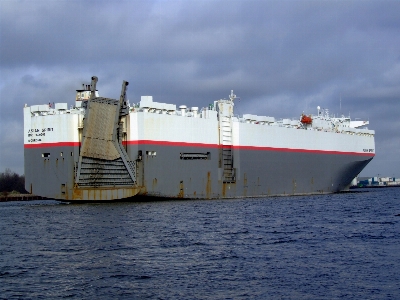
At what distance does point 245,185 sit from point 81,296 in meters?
30.8

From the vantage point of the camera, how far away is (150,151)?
35281mm

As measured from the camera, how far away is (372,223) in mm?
24047

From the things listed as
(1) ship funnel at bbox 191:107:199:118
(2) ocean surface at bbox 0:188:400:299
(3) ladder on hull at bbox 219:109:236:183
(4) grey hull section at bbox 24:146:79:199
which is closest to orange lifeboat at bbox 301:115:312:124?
(3) ladder on hull at bbox 219:109:236:183

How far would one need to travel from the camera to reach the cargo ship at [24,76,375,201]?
33438 mm

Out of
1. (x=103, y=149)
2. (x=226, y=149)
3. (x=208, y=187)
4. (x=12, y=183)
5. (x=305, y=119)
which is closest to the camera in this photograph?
(x=103, y=149)

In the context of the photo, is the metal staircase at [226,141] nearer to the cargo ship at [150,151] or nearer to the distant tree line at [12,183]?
the cargo ship at [150,151]

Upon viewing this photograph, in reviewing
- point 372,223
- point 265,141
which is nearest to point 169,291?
point 372,223

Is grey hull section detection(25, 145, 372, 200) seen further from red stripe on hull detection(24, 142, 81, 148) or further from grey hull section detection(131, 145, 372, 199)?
red stripe on hull detection(24, 142, 81, 148)

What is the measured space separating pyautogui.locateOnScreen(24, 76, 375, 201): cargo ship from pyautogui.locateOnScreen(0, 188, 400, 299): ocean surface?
7.81 meters

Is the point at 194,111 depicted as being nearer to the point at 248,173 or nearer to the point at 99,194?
the point at 248,173

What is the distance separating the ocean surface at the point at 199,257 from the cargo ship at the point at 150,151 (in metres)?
7.81

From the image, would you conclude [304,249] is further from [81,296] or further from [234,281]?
[81,296]

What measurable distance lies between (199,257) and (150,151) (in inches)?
785

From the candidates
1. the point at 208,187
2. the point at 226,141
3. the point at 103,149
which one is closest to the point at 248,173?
the point at 226,141
